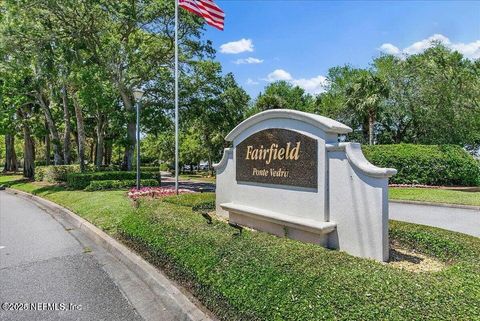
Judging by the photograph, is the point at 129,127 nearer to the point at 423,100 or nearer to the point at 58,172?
the point at 58,172

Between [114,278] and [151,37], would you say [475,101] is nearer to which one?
[151,37]

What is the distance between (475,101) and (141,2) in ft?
76.2

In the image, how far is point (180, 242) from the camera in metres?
5.14

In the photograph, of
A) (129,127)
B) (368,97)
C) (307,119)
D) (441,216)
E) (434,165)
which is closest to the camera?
(307,119)

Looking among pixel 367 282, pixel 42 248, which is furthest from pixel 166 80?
pixel 367 282

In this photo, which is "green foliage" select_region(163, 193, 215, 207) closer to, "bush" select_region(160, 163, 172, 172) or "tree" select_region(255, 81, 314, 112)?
"tree" select_region(255, 81, 314, 112)

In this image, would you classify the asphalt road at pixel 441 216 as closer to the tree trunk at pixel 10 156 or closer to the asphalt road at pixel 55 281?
the asphalt road at pixel 55 281

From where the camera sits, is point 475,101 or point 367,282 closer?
point 367,282

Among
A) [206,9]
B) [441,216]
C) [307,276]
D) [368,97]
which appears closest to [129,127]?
[206,9]

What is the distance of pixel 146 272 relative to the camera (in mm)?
5168

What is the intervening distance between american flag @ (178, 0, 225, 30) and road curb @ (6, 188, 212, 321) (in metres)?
7.26

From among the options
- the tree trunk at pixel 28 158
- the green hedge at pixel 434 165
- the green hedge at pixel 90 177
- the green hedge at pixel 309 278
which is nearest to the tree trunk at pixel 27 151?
the tree trunk at pixel 28 158

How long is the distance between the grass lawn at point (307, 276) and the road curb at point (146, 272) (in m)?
0.13

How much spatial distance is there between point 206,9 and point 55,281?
914cm
